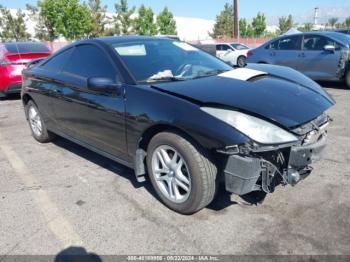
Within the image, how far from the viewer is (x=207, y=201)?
9.21 feet

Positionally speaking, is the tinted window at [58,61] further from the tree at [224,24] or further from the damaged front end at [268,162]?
the tree at [224,24]

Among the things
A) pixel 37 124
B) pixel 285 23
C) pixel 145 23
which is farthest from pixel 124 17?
pixel 37 124

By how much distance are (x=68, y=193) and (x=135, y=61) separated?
58.9 inches

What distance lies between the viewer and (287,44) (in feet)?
30.6

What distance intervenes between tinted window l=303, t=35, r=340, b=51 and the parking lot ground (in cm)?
517

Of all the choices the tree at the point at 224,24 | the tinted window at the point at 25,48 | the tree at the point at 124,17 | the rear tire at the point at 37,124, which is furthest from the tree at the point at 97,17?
the rear tire at the point at 37,124

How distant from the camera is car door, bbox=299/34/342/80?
27.0 feet

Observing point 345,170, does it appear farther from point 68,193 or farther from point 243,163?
point 68,193

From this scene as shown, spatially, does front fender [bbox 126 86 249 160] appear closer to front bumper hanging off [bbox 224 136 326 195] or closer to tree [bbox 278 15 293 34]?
front bumper hanging off [bbox 224 136 326 195]

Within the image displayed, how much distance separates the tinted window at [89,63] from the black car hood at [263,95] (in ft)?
2.18

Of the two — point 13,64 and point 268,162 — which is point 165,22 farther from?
point 268,162

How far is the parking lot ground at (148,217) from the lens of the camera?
2570 mm

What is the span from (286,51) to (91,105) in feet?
23.6

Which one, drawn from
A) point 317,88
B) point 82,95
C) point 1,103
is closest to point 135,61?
point 82,95
